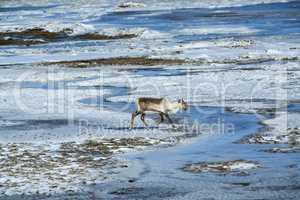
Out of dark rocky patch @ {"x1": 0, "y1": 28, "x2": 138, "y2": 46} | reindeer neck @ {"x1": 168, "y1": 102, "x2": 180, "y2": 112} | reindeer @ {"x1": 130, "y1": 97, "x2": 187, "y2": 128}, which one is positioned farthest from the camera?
dark rocky patch @ {"x1": 0, "y1": 28, "x2": 138, "y2": 46}

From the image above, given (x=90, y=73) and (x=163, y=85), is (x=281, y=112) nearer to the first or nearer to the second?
(x=163, y=85)

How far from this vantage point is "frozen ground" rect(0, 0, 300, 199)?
41.4 feet

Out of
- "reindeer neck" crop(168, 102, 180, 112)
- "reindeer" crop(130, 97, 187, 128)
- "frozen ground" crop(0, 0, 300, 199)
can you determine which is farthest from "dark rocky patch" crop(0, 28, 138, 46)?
"reindeer" crop(130, 97, 187, 128)

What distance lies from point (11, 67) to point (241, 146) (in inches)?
831

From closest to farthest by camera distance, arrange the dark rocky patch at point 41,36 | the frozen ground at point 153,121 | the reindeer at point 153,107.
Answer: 1. the frozen ground at point 153,121
2. the reindeer at point 153,107
3. the dark rocky patch at point 41,36

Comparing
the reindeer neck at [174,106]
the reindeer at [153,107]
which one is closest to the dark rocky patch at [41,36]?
the reindeer neck at [174,106]

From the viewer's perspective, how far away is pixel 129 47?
4353cm

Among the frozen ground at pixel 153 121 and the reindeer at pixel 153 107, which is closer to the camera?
the frozen ground at pixel 153 121

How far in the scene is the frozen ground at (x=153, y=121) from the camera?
1262cm

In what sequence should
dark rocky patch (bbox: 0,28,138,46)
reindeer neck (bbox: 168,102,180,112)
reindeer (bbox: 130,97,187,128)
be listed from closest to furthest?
reindeer (bbox: 130,97,187,128), reindeer neck (bbox: 168,102,180,112), dark rocky patch (bbox: 0,28,138,46)

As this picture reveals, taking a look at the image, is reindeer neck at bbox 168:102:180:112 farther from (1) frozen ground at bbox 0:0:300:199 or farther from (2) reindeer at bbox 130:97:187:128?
(1) frozen ground at bbox 0:0:300:199

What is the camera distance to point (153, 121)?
20.0 metres

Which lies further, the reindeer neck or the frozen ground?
the reindeer neck

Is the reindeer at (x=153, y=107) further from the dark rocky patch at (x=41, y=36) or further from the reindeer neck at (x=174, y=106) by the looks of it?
the dark rocky patch at (x=41, y=36)
